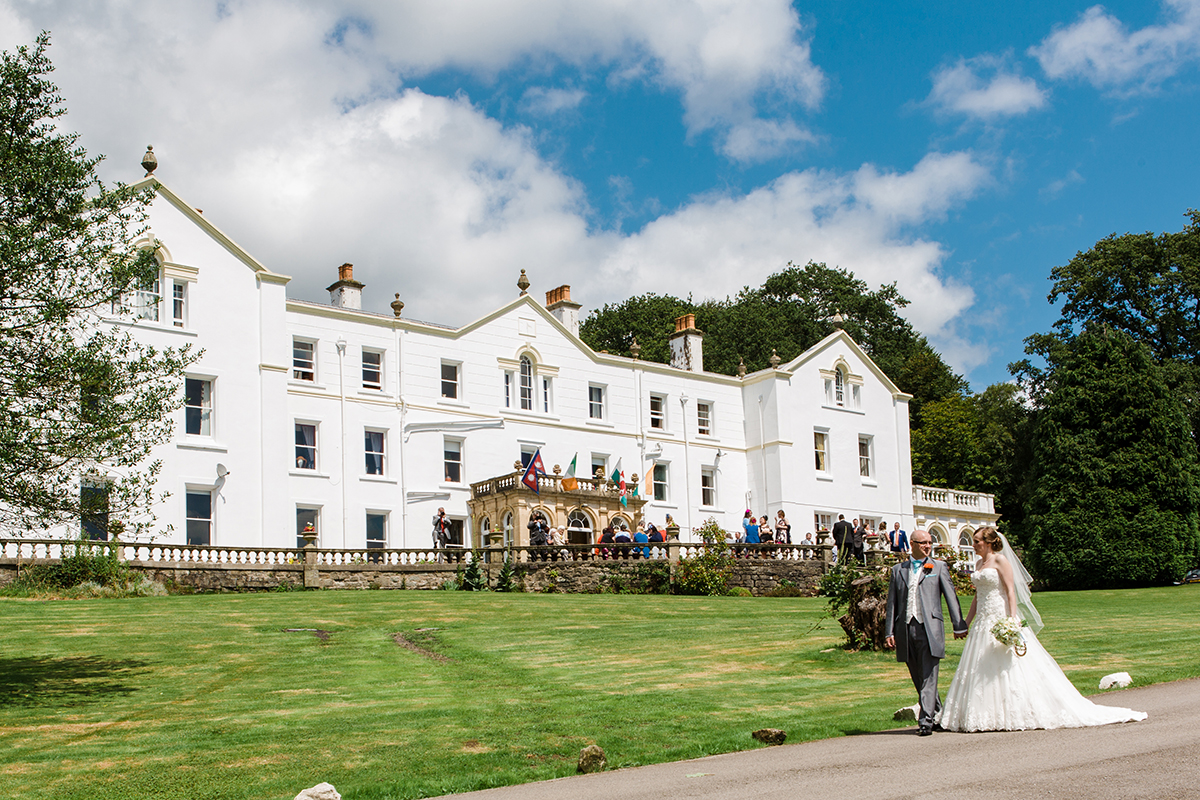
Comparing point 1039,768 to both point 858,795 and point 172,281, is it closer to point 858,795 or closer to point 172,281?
point 858,795

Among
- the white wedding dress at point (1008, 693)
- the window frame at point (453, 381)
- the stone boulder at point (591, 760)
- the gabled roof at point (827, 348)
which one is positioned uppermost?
the gabled roof at point (827, 348)

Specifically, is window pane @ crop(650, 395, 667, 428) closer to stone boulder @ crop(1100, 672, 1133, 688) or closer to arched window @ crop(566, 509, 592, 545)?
arched window @ crop(566, 509, 592, 545)

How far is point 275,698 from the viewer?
14805 millimetres

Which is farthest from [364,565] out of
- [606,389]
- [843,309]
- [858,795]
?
[843,309]

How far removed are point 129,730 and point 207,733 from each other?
109cm

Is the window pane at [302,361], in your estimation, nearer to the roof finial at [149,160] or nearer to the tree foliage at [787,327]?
the roof finial at [149,160]

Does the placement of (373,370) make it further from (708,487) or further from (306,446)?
(708,487)

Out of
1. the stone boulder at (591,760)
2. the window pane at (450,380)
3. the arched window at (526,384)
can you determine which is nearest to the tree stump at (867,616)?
the stone boulder at (591,760)

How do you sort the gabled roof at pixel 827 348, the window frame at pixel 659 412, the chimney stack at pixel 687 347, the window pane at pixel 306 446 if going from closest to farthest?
1. the window pane at pixel 306 446
2. the window frame at pixel 659 412
3. the gabled roof at pixel 827 348
4. the chimney stack at pixel 687 347

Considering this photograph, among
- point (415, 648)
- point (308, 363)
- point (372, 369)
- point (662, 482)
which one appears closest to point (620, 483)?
point (662, 482)

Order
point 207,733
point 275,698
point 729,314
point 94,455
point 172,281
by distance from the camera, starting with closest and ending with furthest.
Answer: point 207,733 < point 275,698 < point 94,455 < point 172,281 < point 729,314

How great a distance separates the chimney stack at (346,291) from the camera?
45719 millimetres

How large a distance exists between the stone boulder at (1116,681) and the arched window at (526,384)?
34041 millimetres

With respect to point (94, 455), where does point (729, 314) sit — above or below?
above
